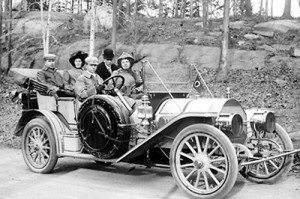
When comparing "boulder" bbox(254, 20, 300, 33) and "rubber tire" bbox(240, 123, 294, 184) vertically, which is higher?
"boulder" bbox(254, 20, 300, 33)

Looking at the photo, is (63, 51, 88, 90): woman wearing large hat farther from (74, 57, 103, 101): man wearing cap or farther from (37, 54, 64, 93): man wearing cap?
(74, 57, 103, 101): man wearing cap

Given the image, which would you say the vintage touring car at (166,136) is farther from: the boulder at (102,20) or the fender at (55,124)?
the boulder at (102,20)

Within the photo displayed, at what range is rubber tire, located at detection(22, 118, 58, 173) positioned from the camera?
6289mm

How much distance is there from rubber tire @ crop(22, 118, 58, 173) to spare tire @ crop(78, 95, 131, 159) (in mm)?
677

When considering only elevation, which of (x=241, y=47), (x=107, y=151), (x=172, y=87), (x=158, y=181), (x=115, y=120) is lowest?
(x=158, y=181)

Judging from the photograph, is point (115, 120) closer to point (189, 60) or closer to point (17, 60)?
point (189, 60)

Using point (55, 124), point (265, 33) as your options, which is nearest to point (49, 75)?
point (55, 124)

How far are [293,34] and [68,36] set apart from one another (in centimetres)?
1369

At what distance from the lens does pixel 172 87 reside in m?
6.25

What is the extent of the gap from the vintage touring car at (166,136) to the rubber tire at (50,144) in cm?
2

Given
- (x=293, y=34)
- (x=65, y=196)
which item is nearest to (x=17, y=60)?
(x=293, y=34)

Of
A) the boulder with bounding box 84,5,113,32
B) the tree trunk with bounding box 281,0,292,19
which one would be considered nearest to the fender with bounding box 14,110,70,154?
the tree trunk with bounding box 281,0,292,19

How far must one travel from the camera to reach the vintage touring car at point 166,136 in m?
4.84

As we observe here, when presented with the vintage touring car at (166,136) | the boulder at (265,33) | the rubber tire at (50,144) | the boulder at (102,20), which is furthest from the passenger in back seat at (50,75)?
the boulder at (102,20)
